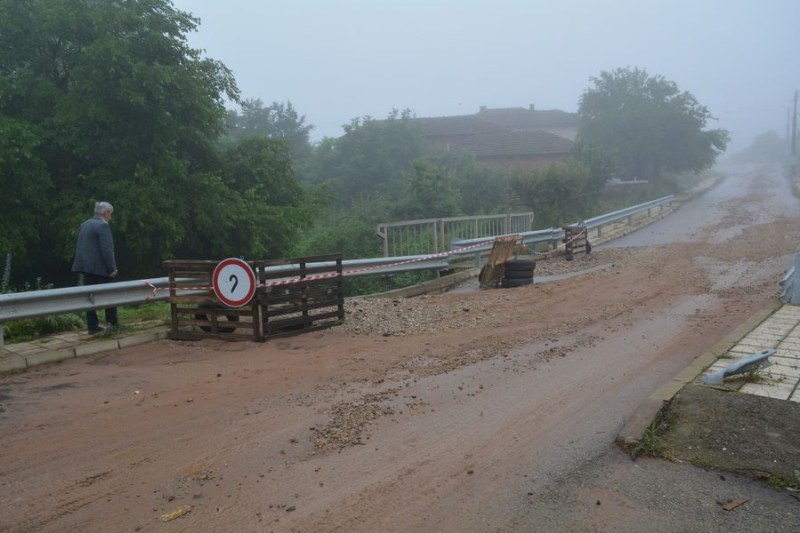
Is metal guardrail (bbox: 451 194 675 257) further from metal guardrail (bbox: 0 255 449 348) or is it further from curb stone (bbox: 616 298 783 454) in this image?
curb stone (bbox: 616 298 783 454)

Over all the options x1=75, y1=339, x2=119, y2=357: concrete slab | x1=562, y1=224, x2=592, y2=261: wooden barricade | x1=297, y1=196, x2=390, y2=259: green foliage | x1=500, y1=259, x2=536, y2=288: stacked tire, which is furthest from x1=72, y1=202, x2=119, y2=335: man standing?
x1=562, y1=224, x2=592, y2=261: wooden barricade

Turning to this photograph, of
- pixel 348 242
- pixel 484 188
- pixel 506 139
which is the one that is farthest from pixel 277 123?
pixel 348 242

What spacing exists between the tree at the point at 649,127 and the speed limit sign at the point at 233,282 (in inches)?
2028

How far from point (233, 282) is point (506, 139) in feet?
175

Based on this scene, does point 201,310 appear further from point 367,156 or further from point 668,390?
point 367,156

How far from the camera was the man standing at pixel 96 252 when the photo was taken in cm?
923

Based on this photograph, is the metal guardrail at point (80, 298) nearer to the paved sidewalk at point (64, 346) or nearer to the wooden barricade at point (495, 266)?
the paved sidewalk at point (64, 346)

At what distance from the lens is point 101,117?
1717cm

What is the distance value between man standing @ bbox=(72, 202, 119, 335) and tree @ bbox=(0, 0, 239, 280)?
24.7 feet

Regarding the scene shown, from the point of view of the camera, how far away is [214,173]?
1998 centimetres

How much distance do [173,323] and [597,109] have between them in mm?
61852

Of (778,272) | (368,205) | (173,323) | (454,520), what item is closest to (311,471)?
(454,520)

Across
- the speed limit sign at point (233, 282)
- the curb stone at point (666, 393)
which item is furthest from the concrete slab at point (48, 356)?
the curb stone at point (666, 393)

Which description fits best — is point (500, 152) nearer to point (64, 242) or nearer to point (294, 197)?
point (294, 197)
